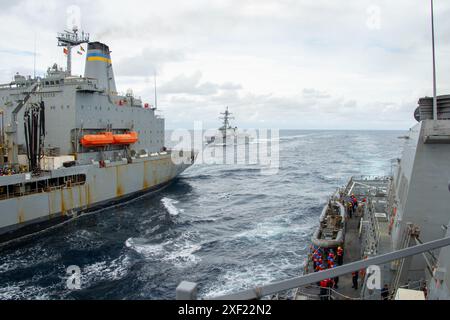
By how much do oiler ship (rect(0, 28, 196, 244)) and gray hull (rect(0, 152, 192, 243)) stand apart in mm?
70

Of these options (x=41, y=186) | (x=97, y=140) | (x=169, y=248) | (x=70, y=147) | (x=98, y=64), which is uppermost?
(x=98, y=64)

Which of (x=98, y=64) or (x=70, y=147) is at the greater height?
(x=98, y=64)

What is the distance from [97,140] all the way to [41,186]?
A: 6.72m

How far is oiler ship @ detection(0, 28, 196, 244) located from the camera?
24750mm

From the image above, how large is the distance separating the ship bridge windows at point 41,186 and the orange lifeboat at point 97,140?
128 inches

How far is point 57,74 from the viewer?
3209 cm

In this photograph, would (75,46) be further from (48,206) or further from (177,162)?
(48,206)

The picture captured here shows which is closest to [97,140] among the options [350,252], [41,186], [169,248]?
[41,186]

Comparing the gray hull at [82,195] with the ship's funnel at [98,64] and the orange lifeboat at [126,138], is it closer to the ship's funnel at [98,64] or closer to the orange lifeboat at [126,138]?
the orange lifeboat at [126,138]

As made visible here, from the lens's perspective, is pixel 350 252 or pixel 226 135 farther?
pixel 226 135

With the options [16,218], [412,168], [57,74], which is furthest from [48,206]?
[412,168]

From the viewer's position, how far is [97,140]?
103 ft

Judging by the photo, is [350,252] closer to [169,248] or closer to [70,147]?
[169,248]

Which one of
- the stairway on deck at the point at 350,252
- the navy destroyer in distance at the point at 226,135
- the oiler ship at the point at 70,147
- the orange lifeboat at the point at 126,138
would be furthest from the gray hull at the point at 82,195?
the navy destroyer in distance at the point at 226,135
